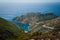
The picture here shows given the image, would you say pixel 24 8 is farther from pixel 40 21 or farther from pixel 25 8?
pixel 40 21

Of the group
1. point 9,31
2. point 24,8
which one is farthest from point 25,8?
point 9,31

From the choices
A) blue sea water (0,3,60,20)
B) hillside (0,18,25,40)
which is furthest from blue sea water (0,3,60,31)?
hillside (0,18,25,40)

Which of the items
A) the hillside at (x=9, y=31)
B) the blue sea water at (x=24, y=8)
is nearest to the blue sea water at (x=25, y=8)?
the blue sea water at (x=24, y=8)

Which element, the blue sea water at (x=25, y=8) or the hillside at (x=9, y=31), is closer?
the hillside at (x=9, y=31)

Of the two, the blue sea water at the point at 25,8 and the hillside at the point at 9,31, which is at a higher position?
the blue sea water at the point at 25,8

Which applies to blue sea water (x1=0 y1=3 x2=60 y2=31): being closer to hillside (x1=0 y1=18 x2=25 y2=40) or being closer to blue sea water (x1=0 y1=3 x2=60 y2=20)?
blue sea water (x1=0 y1=3 x2=60 y2=20)

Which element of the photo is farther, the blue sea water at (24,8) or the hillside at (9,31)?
the blue sea water at (24,8)

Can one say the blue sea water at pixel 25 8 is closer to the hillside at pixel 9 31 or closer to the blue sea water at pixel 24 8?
the blue sea water at pixel 24 8

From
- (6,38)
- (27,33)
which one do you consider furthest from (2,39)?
(27,33)

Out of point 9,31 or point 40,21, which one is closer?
point 9,31

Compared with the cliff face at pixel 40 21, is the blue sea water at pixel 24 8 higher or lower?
higher
